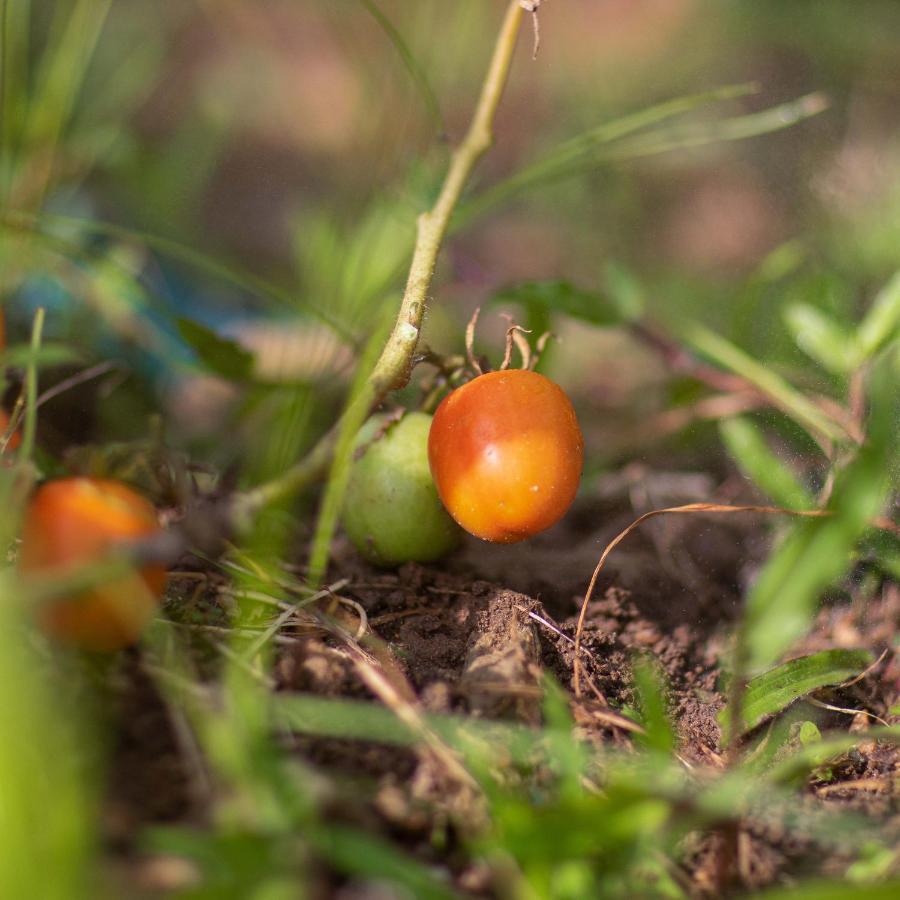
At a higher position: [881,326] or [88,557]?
[881,326]

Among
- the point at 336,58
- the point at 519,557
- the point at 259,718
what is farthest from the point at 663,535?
the point at 336,58

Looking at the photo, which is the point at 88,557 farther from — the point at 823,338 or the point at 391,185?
the point at 823,338

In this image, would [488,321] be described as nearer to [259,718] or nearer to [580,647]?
[580,647]

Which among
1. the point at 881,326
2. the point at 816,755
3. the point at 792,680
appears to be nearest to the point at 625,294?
the point at 881,326

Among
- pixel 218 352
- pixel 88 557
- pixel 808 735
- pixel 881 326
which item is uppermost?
pixel 881 326

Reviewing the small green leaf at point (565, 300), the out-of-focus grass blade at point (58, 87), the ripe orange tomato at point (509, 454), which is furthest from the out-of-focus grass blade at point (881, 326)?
the out-of-focus grass blade at point (58, 87)

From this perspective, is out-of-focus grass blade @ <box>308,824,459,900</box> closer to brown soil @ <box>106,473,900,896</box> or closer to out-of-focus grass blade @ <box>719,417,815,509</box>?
brown soil @ <box>106,473,900,896</box>
